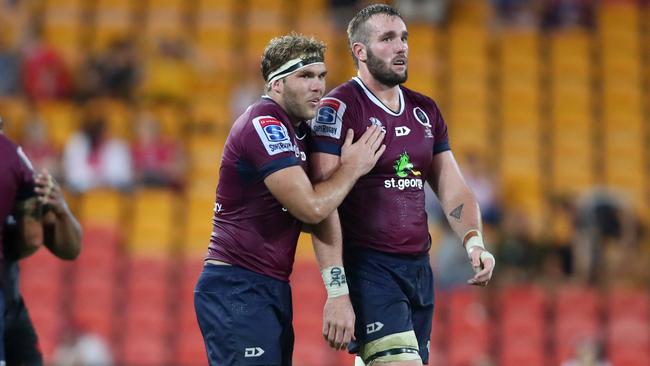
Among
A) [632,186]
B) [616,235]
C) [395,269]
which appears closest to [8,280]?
[395,269]

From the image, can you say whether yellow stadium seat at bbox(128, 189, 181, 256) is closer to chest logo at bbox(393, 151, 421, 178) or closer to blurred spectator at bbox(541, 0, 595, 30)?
blurred spectator at bbox(541, 0, 595, 30)

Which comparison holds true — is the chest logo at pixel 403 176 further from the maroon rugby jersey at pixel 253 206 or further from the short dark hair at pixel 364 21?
the short dark hair at pixel 364 21

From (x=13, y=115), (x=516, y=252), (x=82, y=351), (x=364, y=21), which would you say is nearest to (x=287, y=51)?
(x=364, y=21)

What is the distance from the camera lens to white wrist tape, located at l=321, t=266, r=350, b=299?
6.17 m

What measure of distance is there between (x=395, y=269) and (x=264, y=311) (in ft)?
2.54

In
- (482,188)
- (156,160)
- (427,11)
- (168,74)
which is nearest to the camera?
(482,188)

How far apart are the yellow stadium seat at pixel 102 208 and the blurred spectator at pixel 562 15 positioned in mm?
5714

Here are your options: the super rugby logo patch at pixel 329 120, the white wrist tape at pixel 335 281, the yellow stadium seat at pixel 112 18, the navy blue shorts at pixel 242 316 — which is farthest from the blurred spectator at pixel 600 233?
the navy blue shorts at pixel 242 316

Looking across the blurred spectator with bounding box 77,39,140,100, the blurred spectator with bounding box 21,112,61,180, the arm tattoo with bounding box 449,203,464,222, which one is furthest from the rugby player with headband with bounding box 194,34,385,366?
the blurred spectator with bounding box 77,39,140,100

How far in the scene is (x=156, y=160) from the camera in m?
13.8

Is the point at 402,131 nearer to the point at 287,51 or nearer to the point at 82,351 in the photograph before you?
the point at 287,51

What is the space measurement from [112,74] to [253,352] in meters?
9.08

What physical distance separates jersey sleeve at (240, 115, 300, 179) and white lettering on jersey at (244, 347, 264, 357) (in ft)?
2.71

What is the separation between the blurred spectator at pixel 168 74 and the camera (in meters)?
14.8
